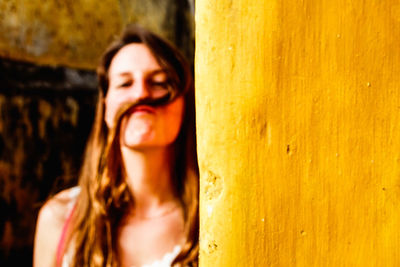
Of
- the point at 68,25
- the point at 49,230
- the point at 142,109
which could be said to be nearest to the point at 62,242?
the point at 49,230

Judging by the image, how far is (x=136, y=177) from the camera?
93 cm

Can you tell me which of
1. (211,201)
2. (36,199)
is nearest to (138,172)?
(211,201)

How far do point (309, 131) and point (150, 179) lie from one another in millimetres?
581

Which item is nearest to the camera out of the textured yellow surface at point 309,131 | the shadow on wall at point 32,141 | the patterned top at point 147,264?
the textured yellow surface at point 309,131

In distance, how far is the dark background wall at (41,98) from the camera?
1.35 m

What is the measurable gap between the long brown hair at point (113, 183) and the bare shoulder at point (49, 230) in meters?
0.03

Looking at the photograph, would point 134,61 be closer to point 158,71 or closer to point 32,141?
point 158,71

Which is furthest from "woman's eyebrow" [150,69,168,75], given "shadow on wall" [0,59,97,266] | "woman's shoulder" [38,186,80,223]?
"shadow on wall" [0,59,97,266]

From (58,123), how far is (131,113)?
0.72m

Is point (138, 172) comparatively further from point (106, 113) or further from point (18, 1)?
point (18, 1)

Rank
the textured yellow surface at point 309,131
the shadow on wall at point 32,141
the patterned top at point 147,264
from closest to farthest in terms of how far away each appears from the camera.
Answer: the textured yellow surface at point 309,131 < the patterned top at point 147,264 < the shadow on wall at point 32,141

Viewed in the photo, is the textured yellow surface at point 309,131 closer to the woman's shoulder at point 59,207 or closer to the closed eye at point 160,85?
the closed eye at point 160,85

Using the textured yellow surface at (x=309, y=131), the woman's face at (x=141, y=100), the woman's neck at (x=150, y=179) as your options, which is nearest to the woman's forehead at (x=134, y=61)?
the woman's face at (x=141, y=100)

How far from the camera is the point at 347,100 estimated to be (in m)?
0.41
